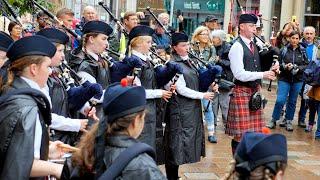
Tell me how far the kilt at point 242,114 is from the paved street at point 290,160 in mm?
744

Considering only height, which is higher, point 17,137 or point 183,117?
point 17,137

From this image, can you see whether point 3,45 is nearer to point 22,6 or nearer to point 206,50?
point 22,6

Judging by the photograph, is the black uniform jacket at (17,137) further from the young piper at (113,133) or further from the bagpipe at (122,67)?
the bagpipe at (122,67)

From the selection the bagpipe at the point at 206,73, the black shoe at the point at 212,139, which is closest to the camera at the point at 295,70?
the black shoe at the point at 212,139

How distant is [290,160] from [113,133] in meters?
5.85

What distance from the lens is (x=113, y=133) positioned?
300 centimetres

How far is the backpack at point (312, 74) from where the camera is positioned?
1002 cm

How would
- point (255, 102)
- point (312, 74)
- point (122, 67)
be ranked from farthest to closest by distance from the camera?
point (312, 74)
point (255, 102)
point (122, 67)

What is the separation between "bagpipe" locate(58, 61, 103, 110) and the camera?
4.96m

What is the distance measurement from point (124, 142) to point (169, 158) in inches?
145

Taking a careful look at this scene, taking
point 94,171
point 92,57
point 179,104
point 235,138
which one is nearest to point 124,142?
point 94,171

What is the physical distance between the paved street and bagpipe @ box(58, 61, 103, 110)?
2.44 m

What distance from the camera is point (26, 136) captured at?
10.7 ft

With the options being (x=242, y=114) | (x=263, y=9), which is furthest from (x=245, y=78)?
(x=263, y=9)
